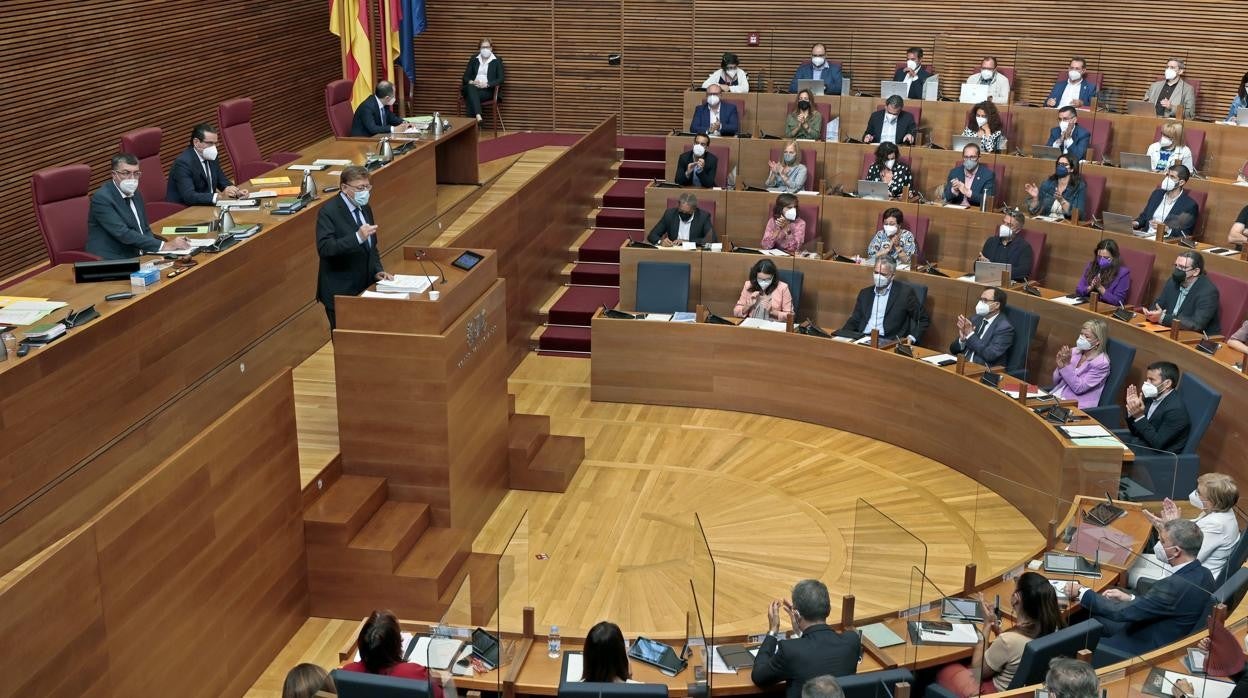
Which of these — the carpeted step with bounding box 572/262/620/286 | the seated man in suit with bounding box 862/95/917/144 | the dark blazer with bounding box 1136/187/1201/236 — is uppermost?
the seated man in suit with bounding box 862/95/917/144

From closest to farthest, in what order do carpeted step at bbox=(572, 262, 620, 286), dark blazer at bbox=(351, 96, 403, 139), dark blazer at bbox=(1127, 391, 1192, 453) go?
dark blazer at bbox=(1127, 391, 1192, 453) → dark blazer at bbox=(351, 96, 403, 139) → carpeted step at bbox=(572, 262, 620, 286)

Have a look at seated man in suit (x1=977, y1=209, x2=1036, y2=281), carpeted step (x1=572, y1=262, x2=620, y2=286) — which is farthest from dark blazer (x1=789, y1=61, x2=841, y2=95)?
seated man in suit (x1=977, y1=209, x2=1036, y2=281)

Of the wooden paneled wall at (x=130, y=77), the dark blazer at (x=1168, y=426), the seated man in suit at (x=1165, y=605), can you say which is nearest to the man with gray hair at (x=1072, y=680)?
the seated man in suit at (x=1165, y=605)

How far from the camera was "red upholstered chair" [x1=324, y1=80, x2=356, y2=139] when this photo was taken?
9.45 metres

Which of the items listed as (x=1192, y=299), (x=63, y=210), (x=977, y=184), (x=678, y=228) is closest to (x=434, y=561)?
(x=63, y=210)

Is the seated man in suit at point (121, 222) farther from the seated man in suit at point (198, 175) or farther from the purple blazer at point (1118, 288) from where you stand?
the purple blazer at point (1118, 288)

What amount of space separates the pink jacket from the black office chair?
1374 millimetres

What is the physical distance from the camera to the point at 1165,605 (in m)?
4.63

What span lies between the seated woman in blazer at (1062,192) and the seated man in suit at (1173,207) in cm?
46

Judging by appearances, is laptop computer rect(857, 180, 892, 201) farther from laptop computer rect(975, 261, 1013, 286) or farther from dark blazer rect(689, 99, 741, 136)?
dark blazer rect(689, 99, 741, 136)

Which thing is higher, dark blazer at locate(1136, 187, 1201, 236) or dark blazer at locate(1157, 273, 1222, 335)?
dark blazer at locate(1136, 187, 1201, 236)

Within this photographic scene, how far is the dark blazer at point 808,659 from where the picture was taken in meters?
4.09

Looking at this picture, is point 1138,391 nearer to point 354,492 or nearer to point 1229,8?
point 354,492

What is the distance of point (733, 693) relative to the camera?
14.3ft
